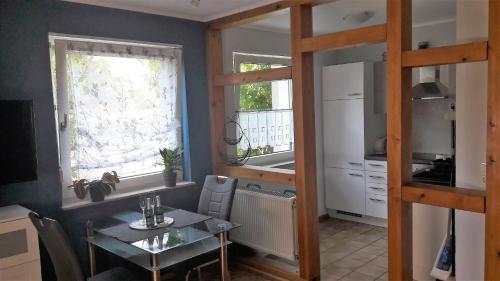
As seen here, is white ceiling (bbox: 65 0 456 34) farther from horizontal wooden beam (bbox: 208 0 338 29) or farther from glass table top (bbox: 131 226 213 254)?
glass table top (bbox: 131 226 213 254)

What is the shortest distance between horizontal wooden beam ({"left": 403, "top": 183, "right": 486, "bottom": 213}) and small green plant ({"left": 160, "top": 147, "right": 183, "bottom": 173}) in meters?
2.00

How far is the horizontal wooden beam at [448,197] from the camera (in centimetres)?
223

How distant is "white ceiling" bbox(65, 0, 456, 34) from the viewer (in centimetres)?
330

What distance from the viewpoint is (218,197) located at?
129 inches

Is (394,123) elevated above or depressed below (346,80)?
below

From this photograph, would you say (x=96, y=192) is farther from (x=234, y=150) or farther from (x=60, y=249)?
(x=234, y=150)

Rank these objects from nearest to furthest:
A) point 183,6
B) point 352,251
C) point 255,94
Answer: point 183,6 < point 352,251 < point 255,94

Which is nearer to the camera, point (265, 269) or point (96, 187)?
point (96, 187)

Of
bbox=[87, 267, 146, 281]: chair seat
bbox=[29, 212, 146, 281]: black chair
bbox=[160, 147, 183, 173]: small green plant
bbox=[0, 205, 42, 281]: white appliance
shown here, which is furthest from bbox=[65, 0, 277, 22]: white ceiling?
bbox=[87, 267, 146, 281]: chair seat

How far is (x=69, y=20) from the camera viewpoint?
3.04 m

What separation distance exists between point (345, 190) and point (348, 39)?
8.87ft

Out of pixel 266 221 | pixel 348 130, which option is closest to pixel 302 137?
pixel 266 221

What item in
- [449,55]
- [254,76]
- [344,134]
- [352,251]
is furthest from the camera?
[344,134]

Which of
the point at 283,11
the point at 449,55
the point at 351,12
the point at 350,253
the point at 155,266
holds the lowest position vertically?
the point at 350,253
